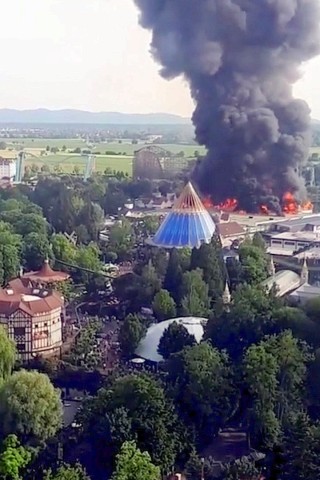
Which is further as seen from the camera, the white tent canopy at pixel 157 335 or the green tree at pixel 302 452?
the white tent canopy at pixel 157 335

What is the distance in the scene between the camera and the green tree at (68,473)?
840 cm

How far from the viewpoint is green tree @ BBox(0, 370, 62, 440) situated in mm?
9742

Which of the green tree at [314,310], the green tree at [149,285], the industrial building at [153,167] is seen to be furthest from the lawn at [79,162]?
the green tree at [314,310]

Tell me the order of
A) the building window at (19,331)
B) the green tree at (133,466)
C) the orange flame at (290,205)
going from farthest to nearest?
the orange flame at (290,205) → the building window at (19,331) → the green tree at (133,466)

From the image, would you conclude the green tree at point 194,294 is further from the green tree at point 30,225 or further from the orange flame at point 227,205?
the orange flame at point 227,205

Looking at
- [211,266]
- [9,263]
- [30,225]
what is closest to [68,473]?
[211,266]

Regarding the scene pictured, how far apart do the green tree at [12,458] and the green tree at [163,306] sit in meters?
5.28

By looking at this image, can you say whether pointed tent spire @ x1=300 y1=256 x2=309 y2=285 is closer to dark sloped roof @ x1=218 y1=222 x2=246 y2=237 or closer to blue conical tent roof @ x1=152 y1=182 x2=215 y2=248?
blue conical tent roof @ x1=152 y1=182 x2=215 y2=248

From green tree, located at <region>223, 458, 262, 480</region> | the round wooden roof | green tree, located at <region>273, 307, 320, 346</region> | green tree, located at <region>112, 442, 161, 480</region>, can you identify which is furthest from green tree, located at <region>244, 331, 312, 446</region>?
the round wooden roof

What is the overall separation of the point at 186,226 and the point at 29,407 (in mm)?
10147

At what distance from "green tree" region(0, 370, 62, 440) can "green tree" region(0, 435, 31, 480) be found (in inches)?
13.7

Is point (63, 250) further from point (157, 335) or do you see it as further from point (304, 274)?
point (157, 335)

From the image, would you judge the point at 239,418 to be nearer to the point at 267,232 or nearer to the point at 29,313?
the point at 29,313

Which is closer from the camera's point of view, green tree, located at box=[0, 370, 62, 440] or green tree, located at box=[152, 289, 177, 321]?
green tree, located at box=[0, 370, 62, 440]
